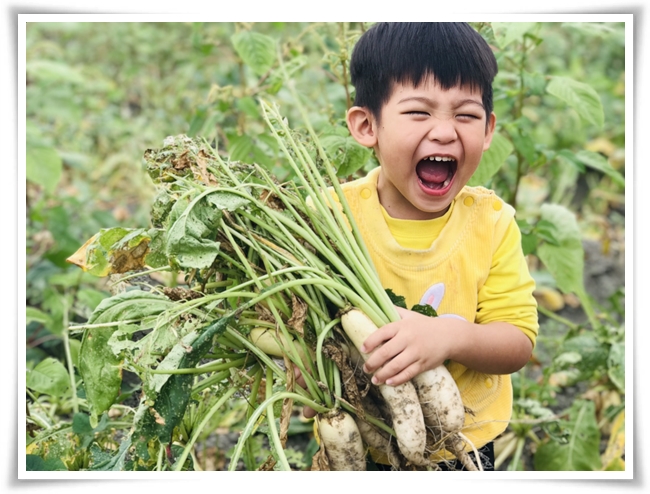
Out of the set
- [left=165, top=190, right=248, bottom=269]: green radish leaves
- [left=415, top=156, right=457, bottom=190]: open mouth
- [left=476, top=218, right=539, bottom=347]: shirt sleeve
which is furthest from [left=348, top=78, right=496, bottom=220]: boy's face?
[left=165, top=190, right=248, bottom=269]: green radish leaves

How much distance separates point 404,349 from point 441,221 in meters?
0.40

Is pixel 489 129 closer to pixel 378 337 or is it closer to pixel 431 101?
pixel 431 101

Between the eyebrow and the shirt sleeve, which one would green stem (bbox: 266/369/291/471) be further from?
the eyebrow

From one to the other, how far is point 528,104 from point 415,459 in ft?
12.8

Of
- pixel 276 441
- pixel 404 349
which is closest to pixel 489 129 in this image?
pixel 404 349

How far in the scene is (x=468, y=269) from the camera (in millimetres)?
1853

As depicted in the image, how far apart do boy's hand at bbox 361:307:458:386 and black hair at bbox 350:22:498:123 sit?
1.73 ft

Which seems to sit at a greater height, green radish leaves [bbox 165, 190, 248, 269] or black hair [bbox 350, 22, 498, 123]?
black hair [bbox 350, 22, 498, 123]

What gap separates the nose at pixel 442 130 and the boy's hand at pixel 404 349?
40 cm

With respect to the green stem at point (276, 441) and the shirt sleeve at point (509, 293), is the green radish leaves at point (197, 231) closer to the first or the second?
the green stem at point (276, 441)

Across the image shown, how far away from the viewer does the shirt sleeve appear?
1.85 metres

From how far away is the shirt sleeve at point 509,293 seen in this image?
6.07ft
